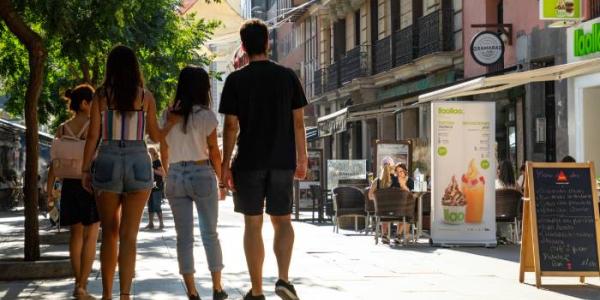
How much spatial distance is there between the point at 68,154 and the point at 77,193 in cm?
36

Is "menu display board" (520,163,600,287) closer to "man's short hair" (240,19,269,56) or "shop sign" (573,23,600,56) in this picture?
"man's short hair" (240,19,269,56)

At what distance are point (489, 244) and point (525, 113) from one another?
8109 millimetres

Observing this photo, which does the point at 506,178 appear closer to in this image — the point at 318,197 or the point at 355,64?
the point at 318,197

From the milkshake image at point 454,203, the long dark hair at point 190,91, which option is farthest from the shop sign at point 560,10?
the long dark hair at point 190,91

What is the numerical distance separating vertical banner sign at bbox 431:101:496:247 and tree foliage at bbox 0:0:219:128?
5.07 metres

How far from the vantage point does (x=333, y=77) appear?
43.8 metres

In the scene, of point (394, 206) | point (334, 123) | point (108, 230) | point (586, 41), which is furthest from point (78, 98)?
point (334, 123)

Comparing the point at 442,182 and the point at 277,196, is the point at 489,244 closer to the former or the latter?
the point at 442,182

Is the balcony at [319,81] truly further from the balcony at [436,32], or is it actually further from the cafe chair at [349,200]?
the cafe chair at [349,200]

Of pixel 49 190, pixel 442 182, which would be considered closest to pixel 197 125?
pixel 49 190

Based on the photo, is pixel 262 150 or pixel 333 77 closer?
A: pixel 262 150

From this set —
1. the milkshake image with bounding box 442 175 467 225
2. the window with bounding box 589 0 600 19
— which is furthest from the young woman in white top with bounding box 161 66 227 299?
the window with bounding box 589 0 600 19

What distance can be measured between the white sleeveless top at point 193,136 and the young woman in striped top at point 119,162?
31 centimetres

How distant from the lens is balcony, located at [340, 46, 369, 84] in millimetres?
38062
